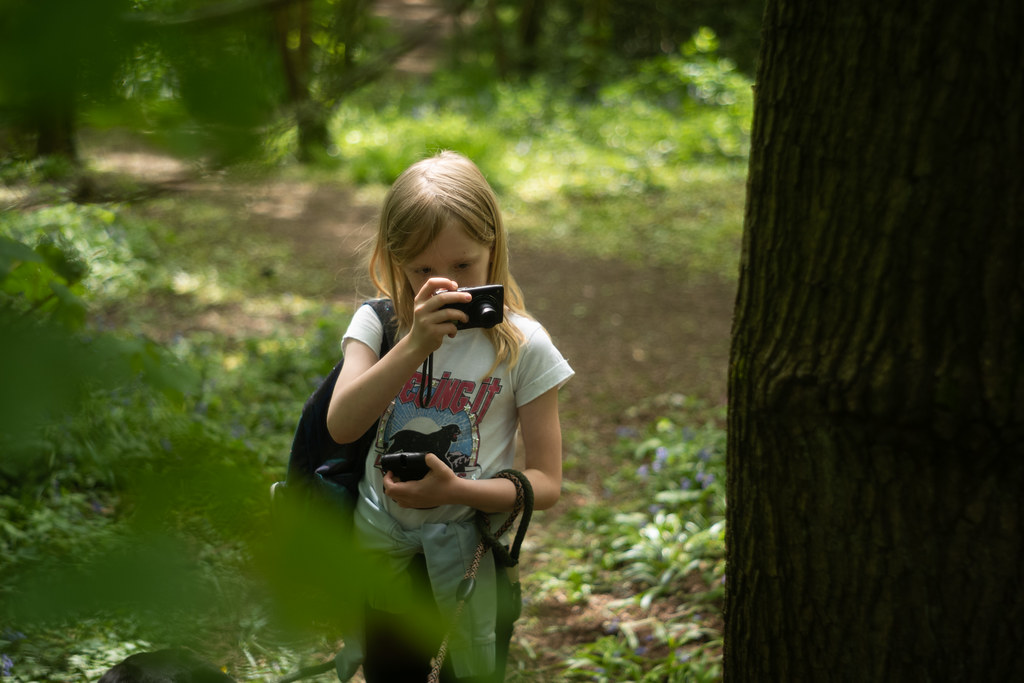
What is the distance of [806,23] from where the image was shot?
4.41 ft

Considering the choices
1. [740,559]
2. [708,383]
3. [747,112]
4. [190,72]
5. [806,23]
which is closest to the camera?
[190,72]

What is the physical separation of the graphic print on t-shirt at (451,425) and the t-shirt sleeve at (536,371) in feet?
0.17

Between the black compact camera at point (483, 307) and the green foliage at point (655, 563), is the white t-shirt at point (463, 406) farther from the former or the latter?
the green foliage at point (655, 563)

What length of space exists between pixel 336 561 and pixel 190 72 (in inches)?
13.3

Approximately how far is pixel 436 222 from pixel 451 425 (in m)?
0.43

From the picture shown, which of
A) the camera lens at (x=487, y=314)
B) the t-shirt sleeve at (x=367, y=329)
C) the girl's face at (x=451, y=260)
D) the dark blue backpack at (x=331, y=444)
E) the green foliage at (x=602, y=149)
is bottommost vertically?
the green foliage at (x=602, y=149)

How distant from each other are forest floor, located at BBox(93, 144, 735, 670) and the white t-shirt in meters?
0.39

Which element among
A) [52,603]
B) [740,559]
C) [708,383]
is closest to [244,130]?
[52,603]

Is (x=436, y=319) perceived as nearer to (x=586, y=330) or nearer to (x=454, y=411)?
(x=454, y=411)

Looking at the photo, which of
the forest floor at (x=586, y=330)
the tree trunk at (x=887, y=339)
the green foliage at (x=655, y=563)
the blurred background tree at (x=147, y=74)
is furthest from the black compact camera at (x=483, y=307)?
the green foliage at (x=655, y=563)

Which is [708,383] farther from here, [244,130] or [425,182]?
[244,130]

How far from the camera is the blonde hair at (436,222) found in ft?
5.51

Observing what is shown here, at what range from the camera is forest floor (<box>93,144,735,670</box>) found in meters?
3.25

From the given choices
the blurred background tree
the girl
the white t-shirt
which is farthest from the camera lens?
the blurred background tree
